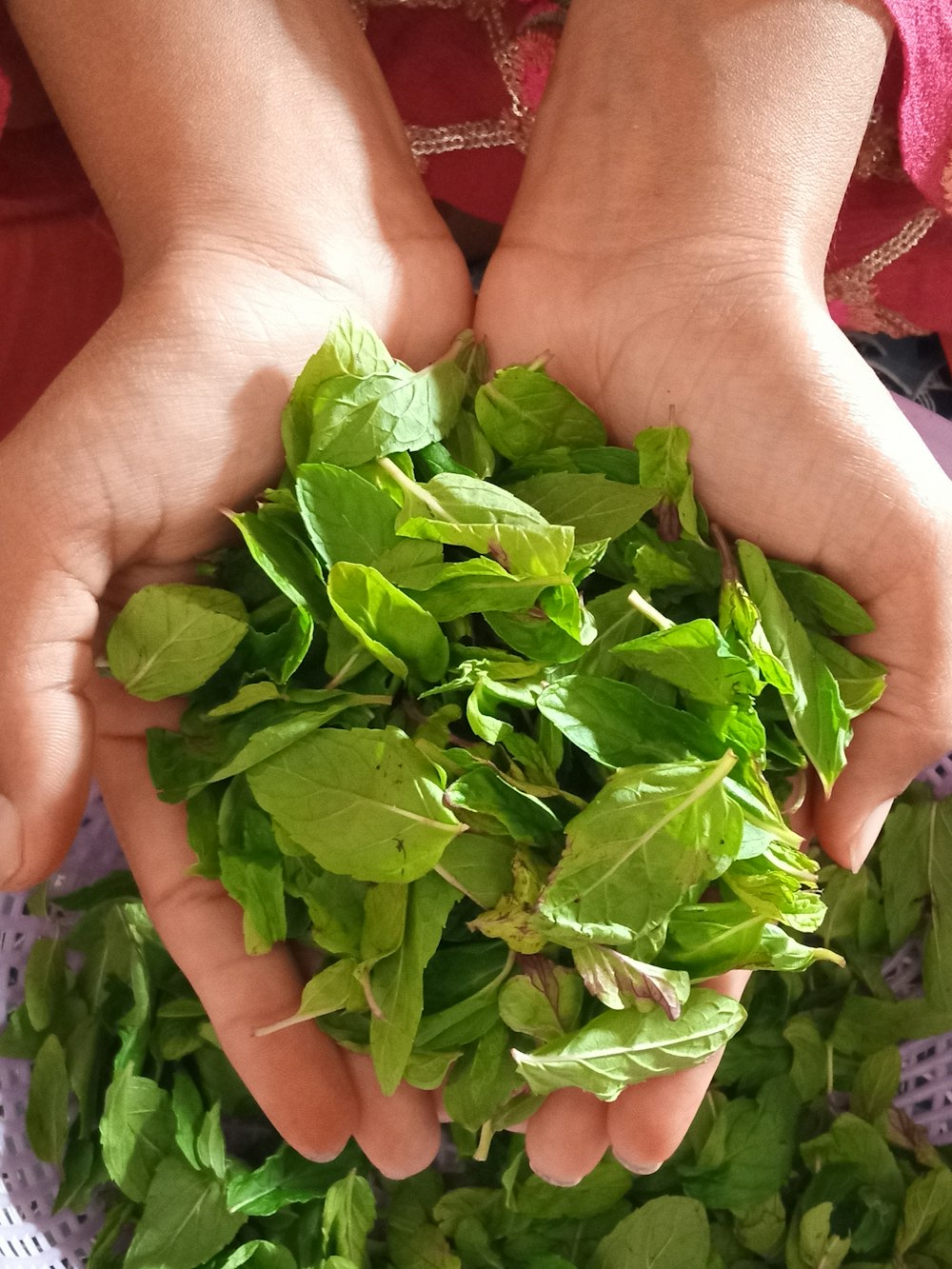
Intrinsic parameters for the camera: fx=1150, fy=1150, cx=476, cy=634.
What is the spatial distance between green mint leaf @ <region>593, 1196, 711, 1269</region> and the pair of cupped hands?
20 centimetres

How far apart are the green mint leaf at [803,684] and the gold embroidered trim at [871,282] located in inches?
18.5

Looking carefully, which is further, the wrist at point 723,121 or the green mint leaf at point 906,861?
the green mint leaf at point 906,861

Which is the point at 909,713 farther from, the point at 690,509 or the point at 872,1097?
the point at 872,1097

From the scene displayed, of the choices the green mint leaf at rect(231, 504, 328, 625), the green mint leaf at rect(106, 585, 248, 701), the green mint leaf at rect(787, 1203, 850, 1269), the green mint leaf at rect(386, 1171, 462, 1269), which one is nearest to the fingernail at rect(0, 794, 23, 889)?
the green mint leaf at rect(106, 585, 248, 701)

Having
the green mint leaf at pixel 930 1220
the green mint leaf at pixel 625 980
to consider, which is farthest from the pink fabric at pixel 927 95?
the green mint leaf at pixel 930 1220

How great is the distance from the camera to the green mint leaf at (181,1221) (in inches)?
37.0

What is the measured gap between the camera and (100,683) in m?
0.86

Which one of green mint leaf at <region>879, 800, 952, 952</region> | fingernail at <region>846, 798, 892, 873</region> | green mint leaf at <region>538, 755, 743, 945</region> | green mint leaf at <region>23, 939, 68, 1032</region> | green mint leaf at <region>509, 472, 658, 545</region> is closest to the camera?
green mint leaf at <region>538, 755, 743, 945</region>

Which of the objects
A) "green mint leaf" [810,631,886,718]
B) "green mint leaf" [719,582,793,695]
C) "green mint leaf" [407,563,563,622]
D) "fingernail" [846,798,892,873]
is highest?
"green mint leaf" [407,563,563,622]

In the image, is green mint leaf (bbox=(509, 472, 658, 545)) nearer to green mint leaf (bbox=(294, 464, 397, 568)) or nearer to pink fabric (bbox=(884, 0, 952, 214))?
green mint leaf (bbox=(294, 464, 397, 568))

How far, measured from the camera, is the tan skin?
781mm

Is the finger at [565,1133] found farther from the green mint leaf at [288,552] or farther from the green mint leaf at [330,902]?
the green mint leaf at [288,552]

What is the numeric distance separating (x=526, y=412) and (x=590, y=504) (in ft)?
0.29

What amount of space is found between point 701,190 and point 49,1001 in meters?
0.88
